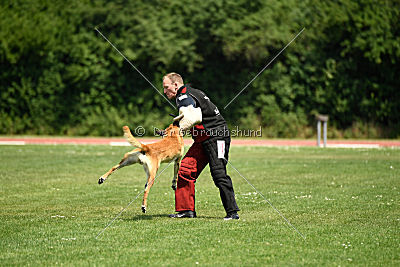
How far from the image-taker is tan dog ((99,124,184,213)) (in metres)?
8.57

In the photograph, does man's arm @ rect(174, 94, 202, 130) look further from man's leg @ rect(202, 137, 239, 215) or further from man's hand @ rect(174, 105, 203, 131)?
man's leg @ rect(202, 137, 239, 215)

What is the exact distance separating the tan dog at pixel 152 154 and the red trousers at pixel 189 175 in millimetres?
287

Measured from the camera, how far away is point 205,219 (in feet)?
28.6

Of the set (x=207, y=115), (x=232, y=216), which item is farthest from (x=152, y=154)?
(x=232, y=216)

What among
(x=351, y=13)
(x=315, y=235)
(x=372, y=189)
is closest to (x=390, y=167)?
(x=372, y=189)

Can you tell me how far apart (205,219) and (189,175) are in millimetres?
701

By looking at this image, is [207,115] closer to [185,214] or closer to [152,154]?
[152,154]

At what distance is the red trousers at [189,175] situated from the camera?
28.8 feet

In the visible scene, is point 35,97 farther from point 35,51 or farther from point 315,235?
point 315,235

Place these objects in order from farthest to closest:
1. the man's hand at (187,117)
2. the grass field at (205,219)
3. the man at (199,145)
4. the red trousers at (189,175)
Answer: the red trousers at (189,175) → the man at (199,145) → the man's hand at (187,117) → the grass field at (205,219)

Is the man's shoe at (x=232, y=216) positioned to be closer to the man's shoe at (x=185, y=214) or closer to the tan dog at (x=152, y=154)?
the man's shoe at (x=185, y=214)

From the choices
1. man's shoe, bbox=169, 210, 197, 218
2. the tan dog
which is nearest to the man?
man's shoe, bbox=169, 210, 197, 218

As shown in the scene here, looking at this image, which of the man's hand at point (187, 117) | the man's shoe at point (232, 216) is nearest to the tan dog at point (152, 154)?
the man's hand at point (187, 117)

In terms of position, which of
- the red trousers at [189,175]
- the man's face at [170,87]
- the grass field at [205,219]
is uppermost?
the man's face at [170,87]
